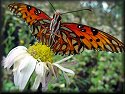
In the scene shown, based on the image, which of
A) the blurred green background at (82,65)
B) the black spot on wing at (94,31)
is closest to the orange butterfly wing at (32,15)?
the black spot on wing at (94,31)

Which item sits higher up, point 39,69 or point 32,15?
point 32,15

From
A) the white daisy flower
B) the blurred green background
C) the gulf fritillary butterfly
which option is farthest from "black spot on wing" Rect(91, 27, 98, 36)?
the blurred green background

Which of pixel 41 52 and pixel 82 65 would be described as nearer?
pixel 41 52

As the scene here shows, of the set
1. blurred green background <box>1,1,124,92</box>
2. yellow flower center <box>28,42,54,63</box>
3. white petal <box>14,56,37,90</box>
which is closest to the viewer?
white petal <box>14,56,37,90</box>

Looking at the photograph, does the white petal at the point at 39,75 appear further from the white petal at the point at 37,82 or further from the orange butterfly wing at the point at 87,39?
the orange butterfly wing at the point at 87,39

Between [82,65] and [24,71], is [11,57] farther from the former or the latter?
[82,65]

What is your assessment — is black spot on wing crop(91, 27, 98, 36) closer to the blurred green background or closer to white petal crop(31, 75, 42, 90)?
white petal crop(31, 75, 42, 90)

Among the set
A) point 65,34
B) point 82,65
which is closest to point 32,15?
point 65,34
